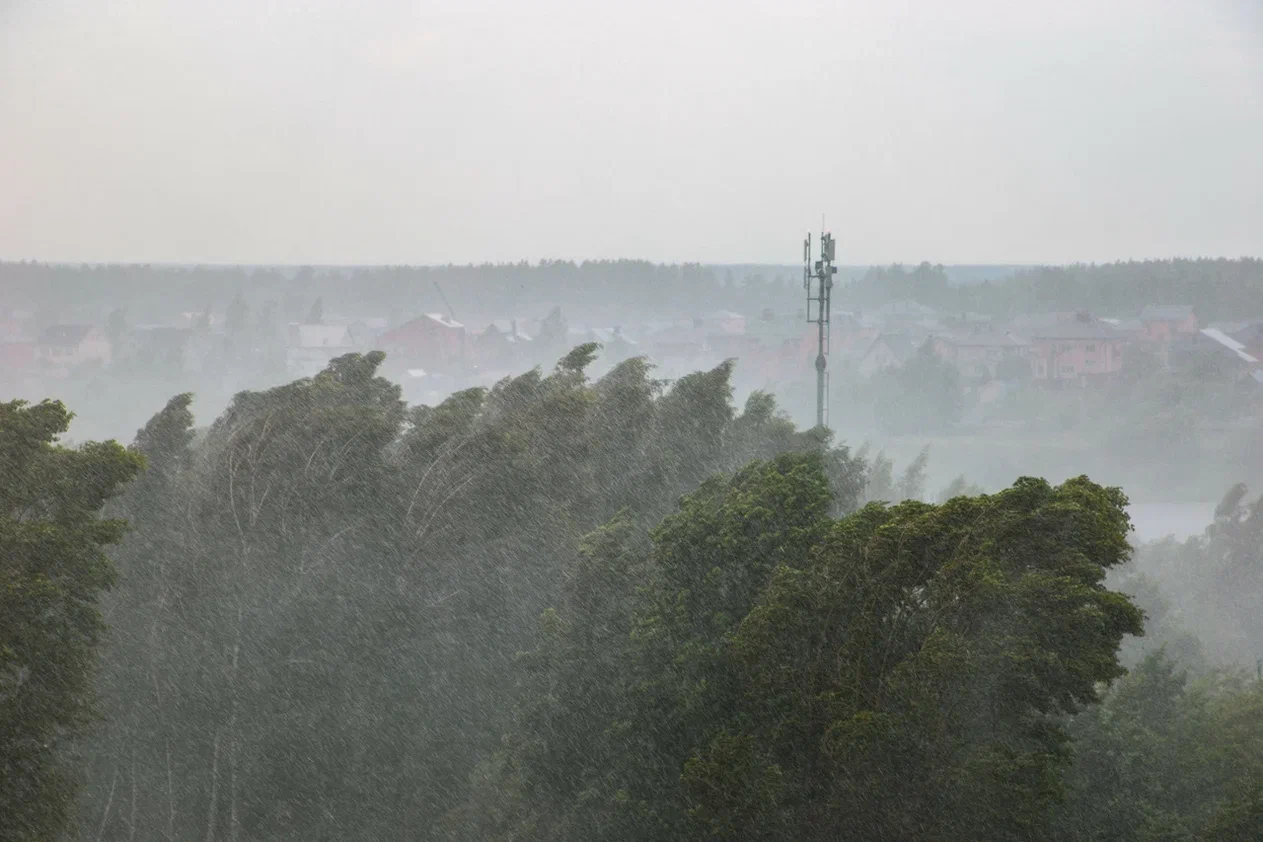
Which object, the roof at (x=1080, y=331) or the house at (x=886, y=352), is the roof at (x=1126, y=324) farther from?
the house at (x=886, y=352)

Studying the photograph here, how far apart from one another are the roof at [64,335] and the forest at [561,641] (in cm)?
6662

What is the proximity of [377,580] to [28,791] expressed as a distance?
5.57 meters

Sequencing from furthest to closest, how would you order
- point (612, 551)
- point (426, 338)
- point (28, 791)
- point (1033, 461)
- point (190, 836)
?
point (426, 338) < point (1033, 461) < point (190, 836) < point (612, 551) < point (28, 791)

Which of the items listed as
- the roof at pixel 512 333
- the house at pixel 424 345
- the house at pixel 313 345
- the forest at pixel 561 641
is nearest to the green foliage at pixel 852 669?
the forest at pixel 561 641

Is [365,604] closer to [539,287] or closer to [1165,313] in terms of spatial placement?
[1165,313]

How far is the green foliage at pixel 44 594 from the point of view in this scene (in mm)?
8172

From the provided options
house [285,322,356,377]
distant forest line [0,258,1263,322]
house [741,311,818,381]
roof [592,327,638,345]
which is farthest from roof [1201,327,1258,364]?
house [285,322,356,377]

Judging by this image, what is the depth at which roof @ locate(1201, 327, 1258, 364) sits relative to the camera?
2430 inches

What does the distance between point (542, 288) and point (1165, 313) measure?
49122 millimetres

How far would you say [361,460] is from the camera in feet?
46.0

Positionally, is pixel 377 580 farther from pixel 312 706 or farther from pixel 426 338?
pixel 426 338

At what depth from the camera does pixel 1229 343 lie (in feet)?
216

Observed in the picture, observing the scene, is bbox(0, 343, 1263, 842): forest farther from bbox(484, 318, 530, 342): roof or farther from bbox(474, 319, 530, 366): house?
bbox(484, 318, 530, 342): roof

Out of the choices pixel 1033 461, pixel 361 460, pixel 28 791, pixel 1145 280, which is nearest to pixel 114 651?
pixel 361 460
